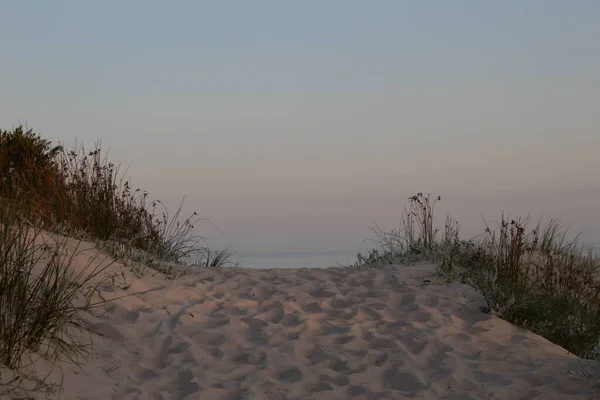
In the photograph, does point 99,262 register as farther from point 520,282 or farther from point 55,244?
point 520,282

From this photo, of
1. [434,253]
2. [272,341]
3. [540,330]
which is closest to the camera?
[272,341]

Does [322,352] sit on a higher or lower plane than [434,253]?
lower

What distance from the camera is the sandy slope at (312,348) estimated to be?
4586 millimetres

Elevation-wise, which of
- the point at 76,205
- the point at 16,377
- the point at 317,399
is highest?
the point at 76,205

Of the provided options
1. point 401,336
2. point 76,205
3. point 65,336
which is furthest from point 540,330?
point 76,205

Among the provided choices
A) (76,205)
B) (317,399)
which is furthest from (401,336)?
(76,205)

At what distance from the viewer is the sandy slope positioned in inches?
181

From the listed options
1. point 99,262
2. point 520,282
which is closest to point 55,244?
point 99,262

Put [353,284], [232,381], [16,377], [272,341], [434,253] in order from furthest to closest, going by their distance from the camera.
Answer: [434,253] → [353,284] → [272,341] → [232,381] → [16,377]

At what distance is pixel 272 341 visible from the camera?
18.0 ft

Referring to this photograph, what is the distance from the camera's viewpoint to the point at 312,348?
5324 millimetres

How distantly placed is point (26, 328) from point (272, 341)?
79.0 inches

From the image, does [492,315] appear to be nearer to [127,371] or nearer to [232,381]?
[232,381]

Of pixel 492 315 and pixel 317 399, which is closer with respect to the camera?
pixel 317 399
